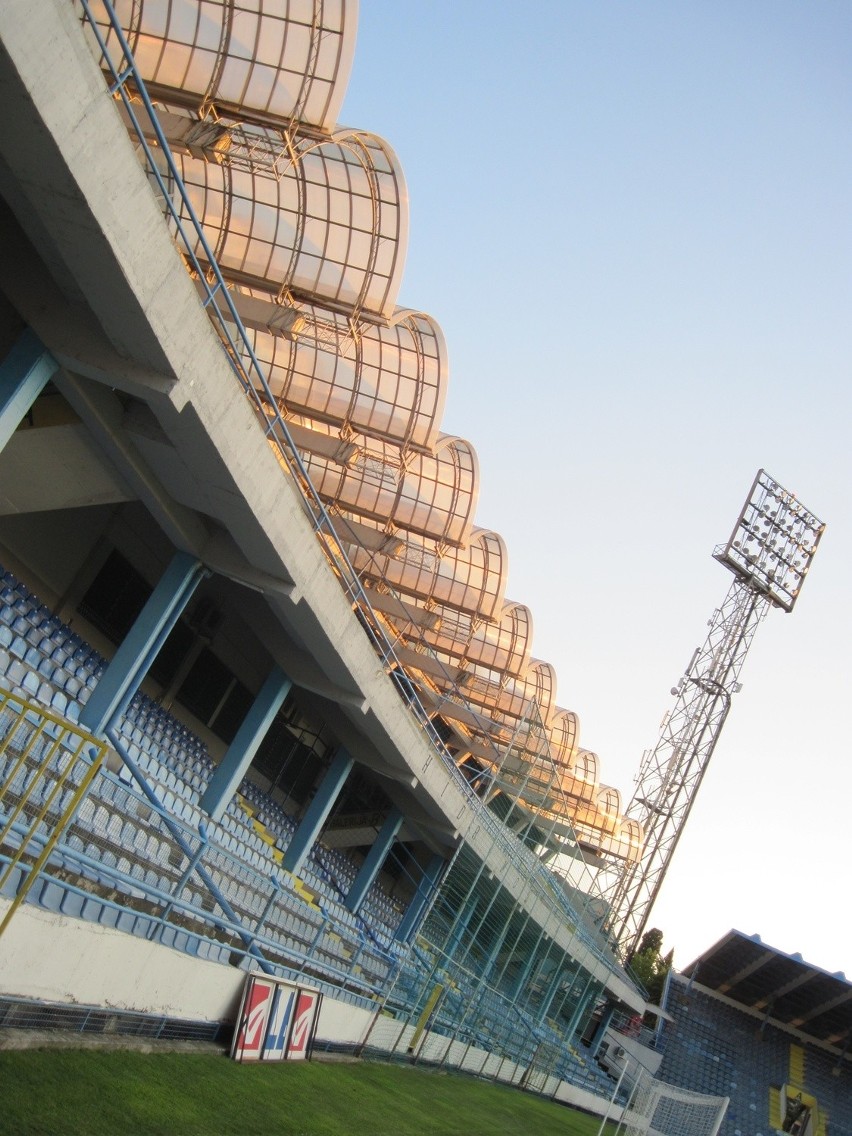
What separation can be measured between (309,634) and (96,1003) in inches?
406

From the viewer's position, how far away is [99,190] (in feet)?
33.0

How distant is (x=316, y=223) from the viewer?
22.0 meters

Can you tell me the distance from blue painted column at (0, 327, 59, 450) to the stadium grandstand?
0.09 ft

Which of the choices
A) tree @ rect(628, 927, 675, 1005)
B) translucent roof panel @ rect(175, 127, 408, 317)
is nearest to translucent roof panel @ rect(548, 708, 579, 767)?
tree @ rect(628, 927, 675, 1005)

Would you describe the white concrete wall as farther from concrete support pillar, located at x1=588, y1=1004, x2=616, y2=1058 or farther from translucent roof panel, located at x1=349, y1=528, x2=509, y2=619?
concrete support pillar, located at x1=588, y1=1004, x2=616, y2=1058

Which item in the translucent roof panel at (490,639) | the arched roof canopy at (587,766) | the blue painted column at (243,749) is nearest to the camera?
the blue painted column at (243,749)

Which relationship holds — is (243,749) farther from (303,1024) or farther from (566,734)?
(566,734)

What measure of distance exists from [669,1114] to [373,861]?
30.5 feet

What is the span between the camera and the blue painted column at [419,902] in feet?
102

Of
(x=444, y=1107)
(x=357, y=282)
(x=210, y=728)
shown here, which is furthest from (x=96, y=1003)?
(x=210, y=728)

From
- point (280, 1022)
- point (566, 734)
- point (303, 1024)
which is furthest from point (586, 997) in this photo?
point (280, 1022)

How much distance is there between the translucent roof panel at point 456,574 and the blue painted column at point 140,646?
1678cm

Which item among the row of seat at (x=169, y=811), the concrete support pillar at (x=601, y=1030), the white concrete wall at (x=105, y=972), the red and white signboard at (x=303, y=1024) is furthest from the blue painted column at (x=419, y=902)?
the concrete support pillar at (x=601, y=1030)

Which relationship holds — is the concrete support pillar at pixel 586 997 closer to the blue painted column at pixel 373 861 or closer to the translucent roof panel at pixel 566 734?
the translucent roof panel at pixel 566 734
